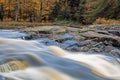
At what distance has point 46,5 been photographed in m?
50.1

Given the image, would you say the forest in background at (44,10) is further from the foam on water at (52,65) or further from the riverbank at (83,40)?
the foam on water at (52,65)

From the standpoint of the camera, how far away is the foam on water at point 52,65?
8.67 m

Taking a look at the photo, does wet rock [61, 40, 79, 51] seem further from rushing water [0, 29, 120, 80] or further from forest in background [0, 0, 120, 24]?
forest in background [0, 0, 120, 24]

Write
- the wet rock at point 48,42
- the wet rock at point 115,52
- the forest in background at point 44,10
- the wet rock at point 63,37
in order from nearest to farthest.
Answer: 1. the wet rock at point 115,52
2. the wet rock at point 48,42
3. the wet rock at point 63,37
4. the forest in background at point 44,10

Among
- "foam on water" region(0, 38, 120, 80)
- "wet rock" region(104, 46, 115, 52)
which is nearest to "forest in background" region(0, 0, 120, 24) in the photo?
"wet rock" region(104, 46, 115, 52)

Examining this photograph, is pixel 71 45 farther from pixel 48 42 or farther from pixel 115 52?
pixel 115 52

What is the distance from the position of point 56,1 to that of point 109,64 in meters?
42.2

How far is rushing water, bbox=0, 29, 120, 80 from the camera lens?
8633 mm

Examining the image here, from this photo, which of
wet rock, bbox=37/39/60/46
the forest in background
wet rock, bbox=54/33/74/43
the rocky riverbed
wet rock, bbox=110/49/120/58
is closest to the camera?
wet rock, bbox=110/49/120/58

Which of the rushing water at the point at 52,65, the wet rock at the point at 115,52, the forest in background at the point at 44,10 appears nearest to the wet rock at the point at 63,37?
the rushing water at the point at 52,65

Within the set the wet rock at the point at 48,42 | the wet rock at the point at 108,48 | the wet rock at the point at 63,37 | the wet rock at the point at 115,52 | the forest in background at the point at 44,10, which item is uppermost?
the wet rock at the point at 63,37

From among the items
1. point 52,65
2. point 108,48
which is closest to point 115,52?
point 108,48

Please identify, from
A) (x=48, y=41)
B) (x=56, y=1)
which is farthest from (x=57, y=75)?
(x=56, y=1)

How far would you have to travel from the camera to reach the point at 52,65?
9883mm
